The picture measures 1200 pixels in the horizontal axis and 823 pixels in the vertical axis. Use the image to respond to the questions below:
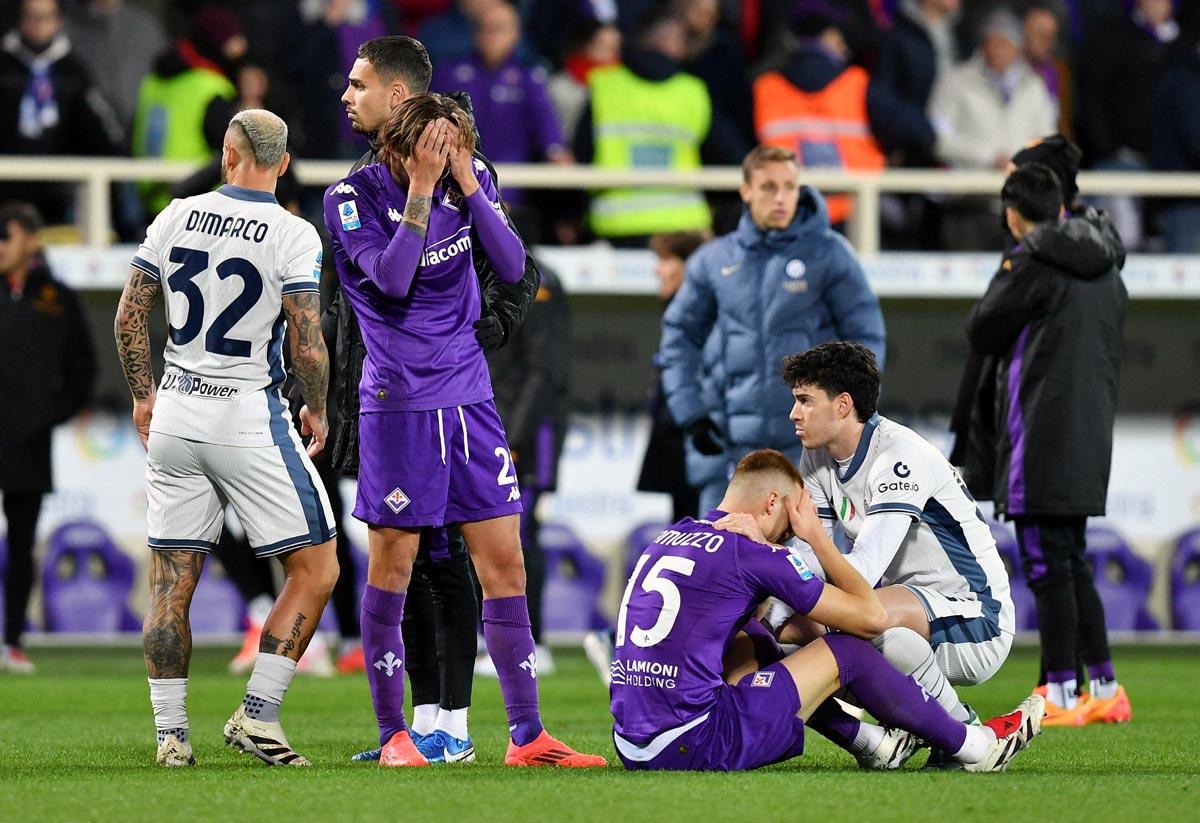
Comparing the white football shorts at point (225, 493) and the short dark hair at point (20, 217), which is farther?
the short dark hair at point (20, 217)

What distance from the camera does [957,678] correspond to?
21.7ft

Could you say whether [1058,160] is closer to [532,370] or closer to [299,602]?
[532,370]

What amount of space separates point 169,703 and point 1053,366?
3.90 meters

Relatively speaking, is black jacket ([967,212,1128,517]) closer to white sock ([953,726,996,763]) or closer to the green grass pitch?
the green grass pitch

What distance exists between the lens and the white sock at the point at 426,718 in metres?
6.58

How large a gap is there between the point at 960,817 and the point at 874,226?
27.3 ft

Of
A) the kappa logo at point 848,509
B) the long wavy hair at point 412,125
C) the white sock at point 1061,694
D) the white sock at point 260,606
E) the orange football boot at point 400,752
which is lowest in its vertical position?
the white sock at point 260,606

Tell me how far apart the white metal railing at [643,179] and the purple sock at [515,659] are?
5.95 meters

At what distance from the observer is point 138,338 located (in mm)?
6461

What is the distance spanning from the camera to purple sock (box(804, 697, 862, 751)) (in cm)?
615

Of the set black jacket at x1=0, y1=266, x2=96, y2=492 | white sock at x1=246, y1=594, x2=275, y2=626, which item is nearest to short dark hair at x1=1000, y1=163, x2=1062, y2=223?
white sock at x1=246, y1=594, x2=275, y2=626

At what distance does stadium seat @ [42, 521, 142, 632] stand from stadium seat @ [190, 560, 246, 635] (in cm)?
48

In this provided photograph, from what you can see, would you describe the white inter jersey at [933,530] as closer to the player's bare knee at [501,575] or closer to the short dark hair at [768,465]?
the short dark hair at [768,465]

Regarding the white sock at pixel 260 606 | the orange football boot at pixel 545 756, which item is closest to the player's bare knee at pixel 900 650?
the orange football boot at pixel 545 756
